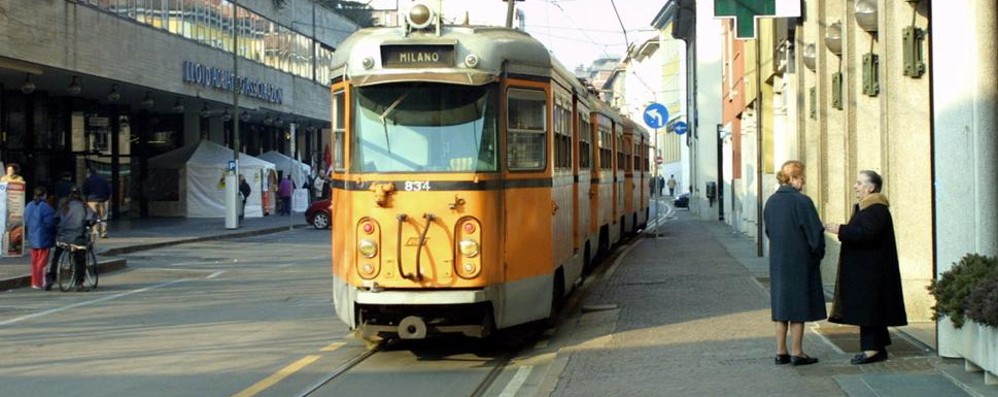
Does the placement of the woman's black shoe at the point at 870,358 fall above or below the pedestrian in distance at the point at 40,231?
below

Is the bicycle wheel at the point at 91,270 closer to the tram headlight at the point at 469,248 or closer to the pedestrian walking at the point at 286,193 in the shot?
the tram headlight at the point at 469,248

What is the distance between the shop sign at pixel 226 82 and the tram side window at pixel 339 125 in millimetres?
29438

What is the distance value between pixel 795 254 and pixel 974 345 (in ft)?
5.45

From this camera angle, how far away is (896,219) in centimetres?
1316

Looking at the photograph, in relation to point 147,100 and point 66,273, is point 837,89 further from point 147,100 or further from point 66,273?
point 147,100

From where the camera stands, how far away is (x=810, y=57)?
18.6 m

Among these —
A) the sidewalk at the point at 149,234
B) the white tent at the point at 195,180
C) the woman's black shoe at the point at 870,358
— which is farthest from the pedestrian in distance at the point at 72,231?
the white tent at the point at 195,180

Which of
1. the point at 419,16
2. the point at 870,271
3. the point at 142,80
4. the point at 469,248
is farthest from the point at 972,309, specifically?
the point at 142,80

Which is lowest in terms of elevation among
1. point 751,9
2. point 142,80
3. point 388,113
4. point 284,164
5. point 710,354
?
point 710,354

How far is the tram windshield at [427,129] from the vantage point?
11.6 metres

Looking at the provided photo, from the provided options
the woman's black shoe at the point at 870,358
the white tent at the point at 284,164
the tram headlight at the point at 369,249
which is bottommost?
the woman's black shoe at the point at 870,358

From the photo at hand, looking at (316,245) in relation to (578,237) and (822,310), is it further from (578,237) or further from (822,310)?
(822,310)

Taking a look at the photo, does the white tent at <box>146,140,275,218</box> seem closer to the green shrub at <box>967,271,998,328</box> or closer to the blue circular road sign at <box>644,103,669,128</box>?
the blue circular road sign at <box>644,103,669,128</box>

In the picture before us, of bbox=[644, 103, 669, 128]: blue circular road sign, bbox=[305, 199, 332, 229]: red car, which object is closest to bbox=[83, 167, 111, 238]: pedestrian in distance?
bbox=[305, 199, 332, 229]: red car
